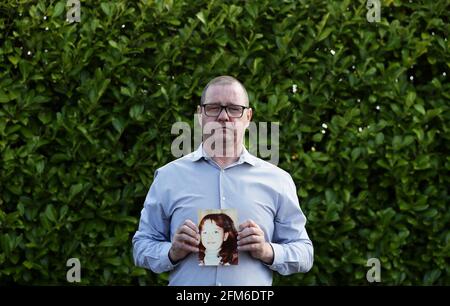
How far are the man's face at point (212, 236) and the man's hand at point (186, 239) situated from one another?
0.10ft

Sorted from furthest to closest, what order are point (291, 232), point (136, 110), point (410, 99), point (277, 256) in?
point (410, 99)
point (136, 110)
point (291, 232)
point (277, 256)

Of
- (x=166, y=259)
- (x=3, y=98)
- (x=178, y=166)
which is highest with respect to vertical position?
(x=3, y=98)

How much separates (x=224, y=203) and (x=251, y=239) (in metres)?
0.23

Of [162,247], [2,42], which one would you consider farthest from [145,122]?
[162,247]

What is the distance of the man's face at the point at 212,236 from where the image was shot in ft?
10.2

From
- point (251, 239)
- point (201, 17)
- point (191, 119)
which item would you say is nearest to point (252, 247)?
point (251, 239)

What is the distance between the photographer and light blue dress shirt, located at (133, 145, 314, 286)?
3.21 metres

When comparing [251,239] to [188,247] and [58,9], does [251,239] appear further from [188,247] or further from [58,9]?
[58,9]

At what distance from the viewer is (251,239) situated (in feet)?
10.1

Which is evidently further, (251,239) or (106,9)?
(106,9)

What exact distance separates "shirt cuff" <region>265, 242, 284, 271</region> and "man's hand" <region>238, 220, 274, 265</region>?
0.06 m

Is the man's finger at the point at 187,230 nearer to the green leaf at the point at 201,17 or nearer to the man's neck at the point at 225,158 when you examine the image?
the man's neck at the point at 225,158

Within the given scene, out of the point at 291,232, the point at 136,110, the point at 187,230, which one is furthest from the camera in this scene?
the point at 136,110

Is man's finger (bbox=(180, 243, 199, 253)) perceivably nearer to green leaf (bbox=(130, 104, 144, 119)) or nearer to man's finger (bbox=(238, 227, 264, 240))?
man's finger (bbox=(238, 227, 264, 240))
